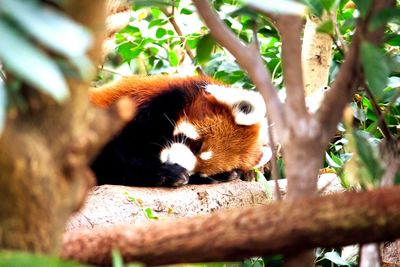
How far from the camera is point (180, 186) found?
7.88ft

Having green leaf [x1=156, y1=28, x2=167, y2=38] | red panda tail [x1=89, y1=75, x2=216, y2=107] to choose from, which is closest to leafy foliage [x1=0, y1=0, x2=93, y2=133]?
red panda tail [x1=89, y1=75, x2=216, y2=107]

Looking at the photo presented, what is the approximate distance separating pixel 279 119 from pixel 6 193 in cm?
47

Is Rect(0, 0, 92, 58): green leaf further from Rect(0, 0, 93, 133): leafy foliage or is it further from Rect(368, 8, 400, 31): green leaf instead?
Rect(368, 8, 400, 31): green leaf

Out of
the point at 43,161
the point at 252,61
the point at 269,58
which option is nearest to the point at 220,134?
the point at 269,58

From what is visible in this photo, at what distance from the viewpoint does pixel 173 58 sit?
3443 millimetres

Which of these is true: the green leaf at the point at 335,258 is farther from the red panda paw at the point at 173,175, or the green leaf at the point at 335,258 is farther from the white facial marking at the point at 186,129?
the white facial marking at the point at 186,129

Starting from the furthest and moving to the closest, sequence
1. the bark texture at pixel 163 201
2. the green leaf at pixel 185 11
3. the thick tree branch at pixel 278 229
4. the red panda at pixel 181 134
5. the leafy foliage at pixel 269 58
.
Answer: the green leaf at pixel 185 11
the red panda at pixel 181 134
the bark texture at pixel 163 201
the leafy foliage at pixel 269 58
the thick tree branch at pixel 278 229

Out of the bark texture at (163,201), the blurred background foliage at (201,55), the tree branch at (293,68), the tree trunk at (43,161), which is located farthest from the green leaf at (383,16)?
the bark texture at (163,201)

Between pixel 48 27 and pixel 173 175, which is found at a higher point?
pixel 173 175

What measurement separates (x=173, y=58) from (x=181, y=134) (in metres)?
0.78

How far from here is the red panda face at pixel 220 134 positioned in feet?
9.11

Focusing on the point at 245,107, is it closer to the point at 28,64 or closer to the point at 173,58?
the point at 173,58

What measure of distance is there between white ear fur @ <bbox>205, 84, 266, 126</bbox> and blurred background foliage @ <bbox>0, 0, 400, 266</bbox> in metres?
0.15

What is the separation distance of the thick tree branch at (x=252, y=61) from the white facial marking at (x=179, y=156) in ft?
4.95
